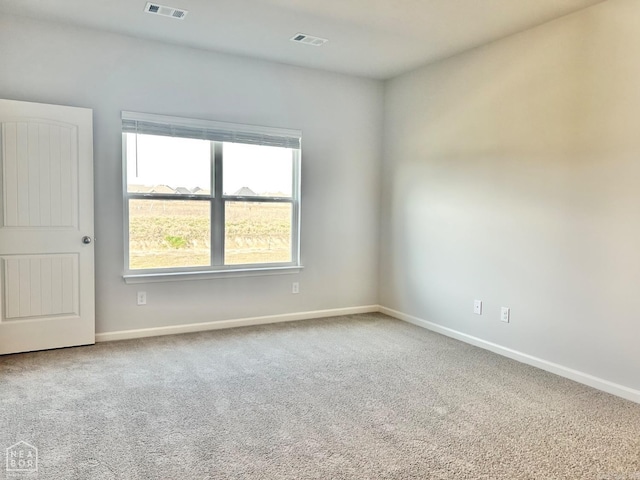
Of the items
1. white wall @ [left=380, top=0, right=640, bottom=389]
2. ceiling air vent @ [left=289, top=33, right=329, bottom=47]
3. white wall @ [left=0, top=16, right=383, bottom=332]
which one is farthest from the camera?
ceiling air vent @ [left=289, top=33, right=329, bottom=47]

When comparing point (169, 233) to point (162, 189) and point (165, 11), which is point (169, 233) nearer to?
point (162, 189)

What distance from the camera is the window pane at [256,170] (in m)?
4.43

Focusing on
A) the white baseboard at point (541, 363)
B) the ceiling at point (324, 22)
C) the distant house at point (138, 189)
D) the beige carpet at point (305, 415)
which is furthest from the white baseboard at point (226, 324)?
the ceiling at point (324, 22)

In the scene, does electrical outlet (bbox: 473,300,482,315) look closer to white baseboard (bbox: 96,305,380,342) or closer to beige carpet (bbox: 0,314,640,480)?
beige carpet (bbox: 0,314,640,480)

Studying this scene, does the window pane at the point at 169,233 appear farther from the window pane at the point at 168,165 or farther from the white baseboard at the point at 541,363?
the white baseboard at the point at 541,363

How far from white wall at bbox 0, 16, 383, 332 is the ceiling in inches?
8.6

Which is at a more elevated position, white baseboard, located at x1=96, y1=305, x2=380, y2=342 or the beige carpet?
white baseboard, located at x1=96, y1=305, x2=380, y2=342

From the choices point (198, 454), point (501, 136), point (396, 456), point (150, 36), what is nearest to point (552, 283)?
point (501, 136)

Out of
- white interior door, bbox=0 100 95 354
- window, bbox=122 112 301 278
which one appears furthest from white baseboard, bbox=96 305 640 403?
window, bbox=122 112 301 278

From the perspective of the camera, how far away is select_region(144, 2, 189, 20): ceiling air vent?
325 centimetres

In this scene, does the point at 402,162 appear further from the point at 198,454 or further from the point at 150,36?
the point at 198,454

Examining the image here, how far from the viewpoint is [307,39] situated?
385 centimetres

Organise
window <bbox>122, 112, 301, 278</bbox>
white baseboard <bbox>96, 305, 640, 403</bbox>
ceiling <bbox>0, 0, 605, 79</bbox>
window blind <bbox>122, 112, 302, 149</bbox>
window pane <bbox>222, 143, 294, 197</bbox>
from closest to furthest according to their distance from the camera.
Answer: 1. white baseboard <bbox>96, 305, 640, 403</bbox>
2. ceiling <bbox>0, 0, 605, 79</bbox>
3. window blind <bbox>122, 112, 302, 149</bbox>
4. window <bbox>122, 112, 301, 278</bbox>
5. window pane <bbox>222, 143, 294, 197</bbox>

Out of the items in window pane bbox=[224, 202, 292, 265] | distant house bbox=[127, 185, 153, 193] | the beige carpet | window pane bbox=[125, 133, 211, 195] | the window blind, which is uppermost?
the window blind
